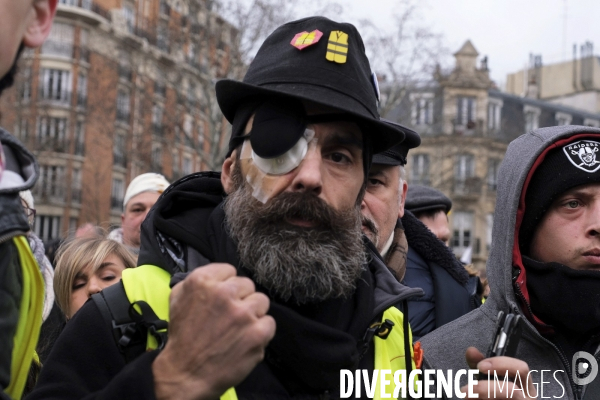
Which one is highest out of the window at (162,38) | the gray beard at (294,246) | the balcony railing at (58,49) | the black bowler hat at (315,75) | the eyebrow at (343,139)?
the balcony railing at (58,49)

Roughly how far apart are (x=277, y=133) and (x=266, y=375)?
73 cm

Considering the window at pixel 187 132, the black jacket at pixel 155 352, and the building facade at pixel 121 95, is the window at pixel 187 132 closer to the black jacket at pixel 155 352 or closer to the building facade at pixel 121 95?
the building facade at pixel 121 95

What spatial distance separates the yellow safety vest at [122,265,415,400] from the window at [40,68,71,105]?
133 ft

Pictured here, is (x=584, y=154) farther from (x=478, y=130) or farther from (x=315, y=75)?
(x=478, y=130)

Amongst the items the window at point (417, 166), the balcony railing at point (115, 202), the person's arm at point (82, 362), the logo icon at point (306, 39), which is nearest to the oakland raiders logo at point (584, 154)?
the logo icon at point (306, 39)

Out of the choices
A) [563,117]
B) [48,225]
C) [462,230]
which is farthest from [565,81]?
[48,225]

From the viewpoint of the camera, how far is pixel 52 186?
3594 centimetres

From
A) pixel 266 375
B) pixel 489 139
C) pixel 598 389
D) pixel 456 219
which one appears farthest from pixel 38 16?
pixel 456 219

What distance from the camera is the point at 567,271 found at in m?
2.89

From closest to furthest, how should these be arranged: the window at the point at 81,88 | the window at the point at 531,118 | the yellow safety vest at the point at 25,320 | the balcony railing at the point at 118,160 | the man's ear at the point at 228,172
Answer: the yellow safety vest at the point at 25,320, the man's ear at the point at 228,172, the balcony railing at the point at 118,160, the window at the point at 81,88, the window at the point at 531,118

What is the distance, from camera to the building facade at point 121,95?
21.3 meters

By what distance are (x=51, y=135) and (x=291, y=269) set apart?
116 feet

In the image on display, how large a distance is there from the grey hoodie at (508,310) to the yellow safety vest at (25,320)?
63.8 inches

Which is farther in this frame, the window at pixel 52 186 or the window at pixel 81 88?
the window at pixel 81 88
